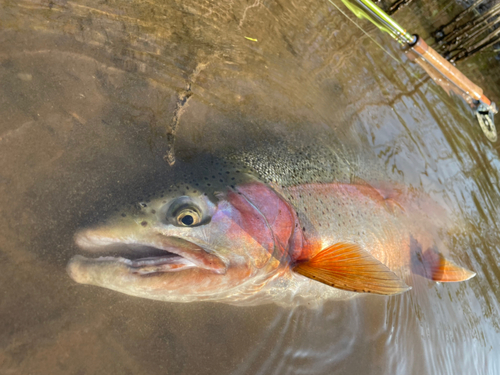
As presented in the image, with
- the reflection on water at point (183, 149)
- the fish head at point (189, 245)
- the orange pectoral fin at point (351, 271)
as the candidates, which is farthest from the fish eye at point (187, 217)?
the orange pectoral fin at point (351, 271)

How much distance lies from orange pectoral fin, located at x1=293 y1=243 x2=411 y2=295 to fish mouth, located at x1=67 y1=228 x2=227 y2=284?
859 millimetres

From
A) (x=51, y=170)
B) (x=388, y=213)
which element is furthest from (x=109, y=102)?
(x=388, y=213)

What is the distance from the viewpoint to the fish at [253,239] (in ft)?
6.63

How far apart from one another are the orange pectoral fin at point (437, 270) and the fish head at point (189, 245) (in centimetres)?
180

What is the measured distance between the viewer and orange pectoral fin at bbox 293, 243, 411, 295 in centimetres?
230

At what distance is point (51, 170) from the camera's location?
2260mm

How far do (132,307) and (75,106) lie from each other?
1.54 metres

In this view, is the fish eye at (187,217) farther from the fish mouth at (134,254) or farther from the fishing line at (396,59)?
the fishing line at (396,59)

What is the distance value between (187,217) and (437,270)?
9.05 ft

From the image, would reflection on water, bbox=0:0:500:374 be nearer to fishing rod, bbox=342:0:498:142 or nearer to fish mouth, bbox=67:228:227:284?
fish mouth, bbox=67:228:227:284

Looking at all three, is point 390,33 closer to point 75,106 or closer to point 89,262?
point 75,106

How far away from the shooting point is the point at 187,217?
6.93 feet

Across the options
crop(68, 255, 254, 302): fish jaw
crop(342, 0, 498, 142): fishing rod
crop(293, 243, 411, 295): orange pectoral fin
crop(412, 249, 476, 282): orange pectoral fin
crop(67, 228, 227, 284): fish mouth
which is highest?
crop(342, 0, 498, 142): fishing rod

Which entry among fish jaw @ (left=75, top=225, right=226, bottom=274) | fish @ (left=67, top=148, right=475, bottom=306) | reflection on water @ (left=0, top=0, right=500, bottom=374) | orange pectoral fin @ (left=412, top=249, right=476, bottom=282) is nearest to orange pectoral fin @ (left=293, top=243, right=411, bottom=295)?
fish @ (left=67, top=148, right=475, bottom=306)
